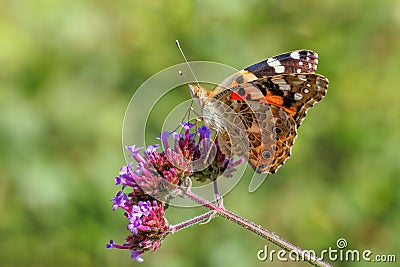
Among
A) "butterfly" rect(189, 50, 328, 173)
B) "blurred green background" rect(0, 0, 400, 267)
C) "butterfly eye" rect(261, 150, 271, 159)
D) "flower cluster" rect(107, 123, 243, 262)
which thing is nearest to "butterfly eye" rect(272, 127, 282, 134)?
Result: "butterfly" rect(189, 50, 328, 173)

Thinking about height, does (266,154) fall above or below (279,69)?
below

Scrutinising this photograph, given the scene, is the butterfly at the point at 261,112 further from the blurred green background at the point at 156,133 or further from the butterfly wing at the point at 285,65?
the blurred green background at the point at 156,133

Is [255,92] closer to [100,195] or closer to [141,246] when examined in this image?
[141,246]

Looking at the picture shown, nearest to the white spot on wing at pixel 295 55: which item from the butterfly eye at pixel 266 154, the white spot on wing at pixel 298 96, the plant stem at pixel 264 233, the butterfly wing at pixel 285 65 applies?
the butterfly wing at pixel 285 65

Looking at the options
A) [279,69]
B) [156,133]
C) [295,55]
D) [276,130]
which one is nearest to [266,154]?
[276,130]

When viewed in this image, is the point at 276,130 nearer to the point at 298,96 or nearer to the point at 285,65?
the point at 298,96
